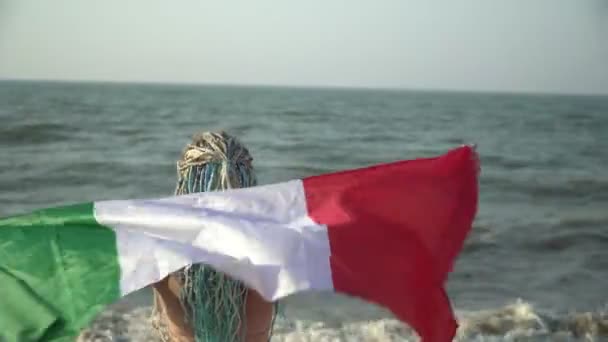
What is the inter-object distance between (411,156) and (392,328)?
12328 mm

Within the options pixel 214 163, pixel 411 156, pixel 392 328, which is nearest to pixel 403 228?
pixel 214 163

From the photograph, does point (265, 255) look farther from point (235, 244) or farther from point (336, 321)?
point (336, 321)

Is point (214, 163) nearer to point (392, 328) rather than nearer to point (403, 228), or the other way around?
point (403, 228)

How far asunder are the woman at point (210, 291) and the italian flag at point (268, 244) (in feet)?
0.42

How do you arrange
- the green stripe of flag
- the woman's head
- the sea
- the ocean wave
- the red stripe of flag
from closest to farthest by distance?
the green stripe of flag
the red stripe of flag
the woman's head
the ocean wave
the sea

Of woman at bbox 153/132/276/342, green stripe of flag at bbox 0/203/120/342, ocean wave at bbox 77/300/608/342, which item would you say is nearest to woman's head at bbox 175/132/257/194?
woman at bbox 153/132/276/342

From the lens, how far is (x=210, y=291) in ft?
8.57

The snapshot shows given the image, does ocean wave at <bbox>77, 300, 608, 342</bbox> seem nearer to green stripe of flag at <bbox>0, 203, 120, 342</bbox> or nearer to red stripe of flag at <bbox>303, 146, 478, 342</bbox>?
red stripe of flag at <bbox>303, 146, 478, 342</bbox>

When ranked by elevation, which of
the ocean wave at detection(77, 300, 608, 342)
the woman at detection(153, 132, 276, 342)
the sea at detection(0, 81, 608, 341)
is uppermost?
the woman at detection(153, 132, 276, 342)

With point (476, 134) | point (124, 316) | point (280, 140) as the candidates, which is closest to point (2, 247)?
point (124, 316)

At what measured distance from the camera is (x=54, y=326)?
231 cm

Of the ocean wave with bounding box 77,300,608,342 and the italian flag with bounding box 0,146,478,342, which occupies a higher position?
the italian flag with bounding box 0,146,478,342

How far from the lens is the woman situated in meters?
2.61

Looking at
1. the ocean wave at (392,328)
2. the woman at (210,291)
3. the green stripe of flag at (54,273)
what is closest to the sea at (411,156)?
the ocean wave at (392,328)
